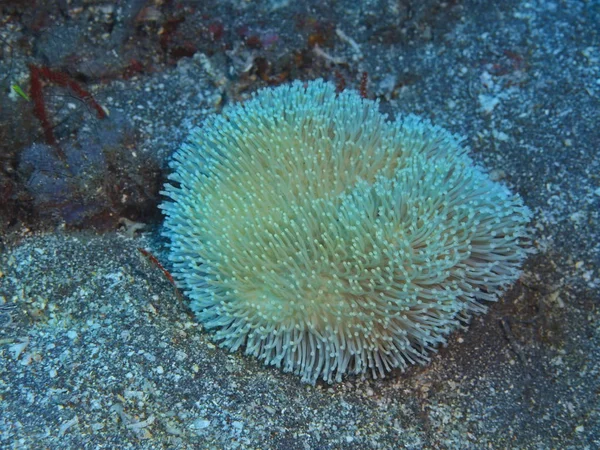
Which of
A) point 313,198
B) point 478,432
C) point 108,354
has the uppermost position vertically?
point 313,198

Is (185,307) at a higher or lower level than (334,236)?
lower

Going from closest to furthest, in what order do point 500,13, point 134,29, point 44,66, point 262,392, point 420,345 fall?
point 262,392
point 420,345
point 44,66
point 134,29
point 500,13

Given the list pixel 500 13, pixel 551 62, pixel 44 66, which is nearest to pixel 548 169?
pixel 551 62

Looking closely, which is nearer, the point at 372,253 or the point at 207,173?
the point at 372,253

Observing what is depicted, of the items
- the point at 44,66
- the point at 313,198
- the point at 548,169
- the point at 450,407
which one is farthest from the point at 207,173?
the point at 548,169

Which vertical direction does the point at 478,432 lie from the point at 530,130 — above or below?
below

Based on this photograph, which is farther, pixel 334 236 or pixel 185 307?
pixel 185 307

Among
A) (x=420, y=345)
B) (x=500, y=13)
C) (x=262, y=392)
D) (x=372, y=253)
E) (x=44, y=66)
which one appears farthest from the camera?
(x=500, y=13)

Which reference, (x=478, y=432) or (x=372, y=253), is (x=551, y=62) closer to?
(x=372, y=253)
